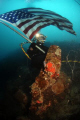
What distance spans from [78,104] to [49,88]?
1952 millimetres

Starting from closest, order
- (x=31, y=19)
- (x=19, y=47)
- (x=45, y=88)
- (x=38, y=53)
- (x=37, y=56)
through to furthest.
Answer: (x=45, y=88) < (x=31, y=19) < (x=37, y=56) < (x=38, y=53) < (x=19, y=47)

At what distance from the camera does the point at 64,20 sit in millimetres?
6402

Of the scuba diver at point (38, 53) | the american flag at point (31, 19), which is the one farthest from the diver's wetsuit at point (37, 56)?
the american flag at point (31, 19)

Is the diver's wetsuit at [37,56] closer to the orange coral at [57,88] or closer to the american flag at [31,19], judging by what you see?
the american flag at [31,19]

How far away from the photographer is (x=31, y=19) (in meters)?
5.38

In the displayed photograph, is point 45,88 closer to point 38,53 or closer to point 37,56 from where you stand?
point 37,56

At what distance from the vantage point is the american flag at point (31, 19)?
4.65m

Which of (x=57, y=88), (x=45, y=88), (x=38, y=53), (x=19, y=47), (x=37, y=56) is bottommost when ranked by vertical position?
(x=45, y=88)

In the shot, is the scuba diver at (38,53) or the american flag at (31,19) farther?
the scuba diver at (38,53)

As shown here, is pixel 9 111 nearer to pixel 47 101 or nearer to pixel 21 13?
pixel 47 101

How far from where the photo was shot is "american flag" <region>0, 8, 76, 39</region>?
4.65 metres

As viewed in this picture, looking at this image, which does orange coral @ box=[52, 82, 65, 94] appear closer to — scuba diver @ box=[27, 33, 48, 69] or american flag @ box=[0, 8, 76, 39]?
scuba diver @ box=[27, 33, 48, 69]

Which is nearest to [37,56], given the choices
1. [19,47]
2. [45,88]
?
[45,88]

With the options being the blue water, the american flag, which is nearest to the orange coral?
the american flag
